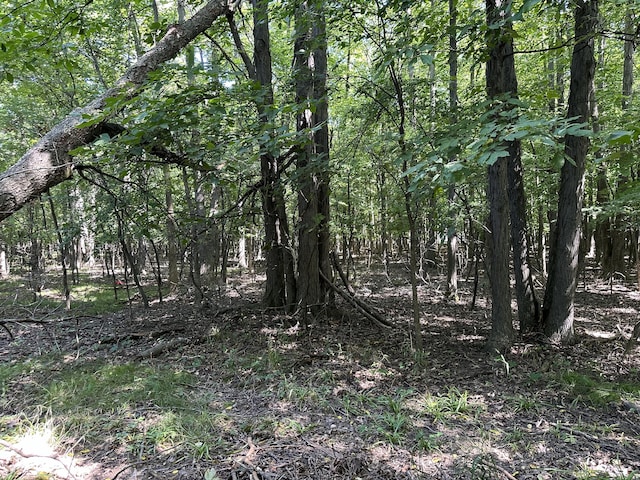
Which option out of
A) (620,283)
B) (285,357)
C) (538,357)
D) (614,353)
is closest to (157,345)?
(285,357)

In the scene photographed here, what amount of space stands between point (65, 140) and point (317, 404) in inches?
132

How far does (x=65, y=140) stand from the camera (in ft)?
10.4

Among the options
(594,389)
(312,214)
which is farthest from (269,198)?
(594,389)

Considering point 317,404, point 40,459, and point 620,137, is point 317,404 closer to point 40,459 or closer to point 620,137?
point 40,459

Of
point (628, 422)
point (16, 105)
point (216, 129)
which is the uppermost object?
point (16, 105)

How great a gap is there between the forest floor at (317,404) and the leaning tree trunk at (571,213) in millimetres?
464

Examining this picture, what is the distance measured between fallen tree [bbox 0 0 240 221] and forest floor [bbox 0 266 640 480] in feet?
3.38

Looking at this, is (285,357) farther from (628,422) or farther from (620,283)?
(620,283)

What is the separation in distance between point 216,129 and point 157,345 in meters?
3.47

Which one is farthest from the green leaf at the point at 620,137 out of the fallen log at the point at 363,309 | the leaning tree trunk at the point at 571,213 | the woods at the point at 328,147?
the fallen log at the point at 363,309

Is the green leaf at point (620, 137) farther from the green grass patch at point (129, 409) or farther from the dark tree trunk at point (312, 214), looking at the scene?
the dark tree trunk at point (312, 214)

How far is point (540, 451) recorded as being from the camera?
3.04 meters

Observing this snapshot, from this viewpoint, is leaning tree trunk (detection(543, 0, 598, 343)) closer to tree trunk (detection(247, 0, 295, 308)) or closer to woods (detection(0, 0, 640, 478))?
woods (detection(0, 0, 640, 478))

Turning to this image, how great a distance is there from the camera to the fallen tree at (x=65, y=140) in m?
2.75
